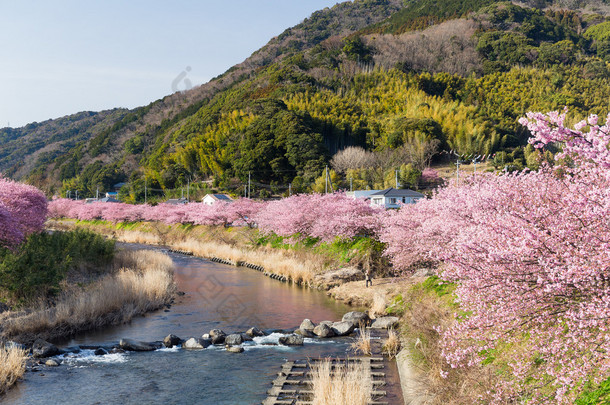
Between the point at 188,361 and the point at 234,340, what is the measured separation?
2473mm

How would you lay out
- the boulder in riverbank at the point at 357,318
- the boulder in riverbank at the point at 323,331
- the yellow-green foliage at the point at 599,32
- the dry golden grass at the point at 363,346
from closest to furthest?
the dry golden grass at the point at 363,346 < the boulder in riverbank at the point at 323,331 < the boulder in riverbank at the point at 357,318 < the yellow-green foliage at the point at 599,32

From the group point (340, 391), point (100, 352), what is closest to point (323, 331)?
point (340, 391)

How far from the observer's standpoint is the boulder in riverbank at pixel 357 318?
20.2m

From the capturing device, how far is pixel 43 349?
16.2 meters

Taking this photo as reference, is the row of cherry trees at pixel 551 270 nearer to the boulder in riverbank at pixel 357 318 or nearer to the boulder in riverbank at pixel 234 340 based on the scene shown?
the boulder in riverbank at pixel 357 318

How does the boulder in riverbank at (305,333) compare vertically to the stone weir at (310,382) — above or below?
below

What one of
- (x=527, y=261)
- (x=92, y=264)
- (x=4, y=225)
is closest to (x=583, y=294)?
(x=527, y=261)

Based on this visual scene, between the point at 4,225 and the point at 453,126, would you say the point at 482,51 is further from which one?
the point at 4,225

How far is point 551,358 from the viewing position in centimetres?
682

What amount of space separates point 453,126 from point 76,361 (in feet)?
321

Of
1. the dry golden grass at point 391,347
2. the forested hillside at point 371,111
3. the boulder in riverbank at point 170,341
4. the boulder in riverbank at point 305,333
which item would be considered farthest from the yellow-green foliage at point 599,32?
the boulder in riverbank at point 170,341

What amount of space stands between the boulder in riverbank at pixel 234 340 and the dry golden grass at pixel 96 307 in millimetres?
5986

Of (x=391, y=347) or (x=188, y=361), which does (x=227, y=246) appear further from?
(x=391, y=347)

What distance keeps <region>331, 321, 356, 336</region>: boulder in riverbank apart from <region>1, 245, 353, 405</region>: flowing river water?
64 centimetres
